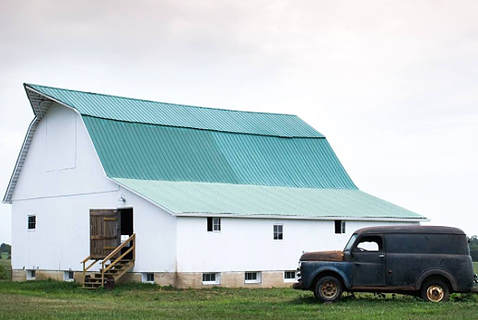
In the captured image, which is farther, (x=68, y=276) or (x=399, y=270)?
(x=68, y=276)

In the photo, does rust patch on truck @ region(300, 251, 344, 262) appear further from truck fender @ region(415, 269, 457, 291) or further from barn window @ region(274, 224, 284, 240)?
barn window @ region(274, 224, 284, 240)

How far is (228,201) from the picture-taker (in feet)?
130

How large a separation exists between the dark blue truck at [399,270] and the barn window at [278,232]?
1289cm

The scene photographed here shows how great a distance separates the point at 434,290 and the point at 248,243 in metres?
13.2

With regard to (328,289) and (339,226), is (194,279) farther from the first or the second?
(328,289)

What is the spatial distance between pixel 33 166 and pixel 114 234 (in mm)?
8956

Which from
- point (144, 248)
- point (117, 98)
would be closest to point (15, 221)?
point (117, 98)

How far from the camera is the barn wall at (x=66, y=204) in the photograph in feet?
122

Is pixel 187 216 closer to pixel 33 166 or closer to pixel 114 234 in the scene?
pixel 114 234

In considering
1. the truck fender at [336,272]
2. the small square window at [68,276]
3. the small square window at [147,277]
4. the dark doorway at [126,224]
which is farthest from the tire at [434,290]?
the small square window at [68,276]

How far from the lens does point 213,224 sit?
124 feet

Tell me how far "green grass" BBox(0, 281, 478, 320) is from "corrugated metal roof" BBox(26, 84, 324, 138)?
1083cm

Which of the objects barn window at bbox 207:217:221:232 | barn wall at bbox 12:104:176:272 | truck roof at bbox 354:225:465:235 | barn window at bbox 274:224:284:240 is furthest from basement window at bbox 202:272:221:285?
truck roof at bbox 354:225:465:235

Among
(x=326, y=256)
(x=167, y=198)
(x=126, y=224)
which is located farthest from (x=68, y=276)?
(x=326, y=256)
